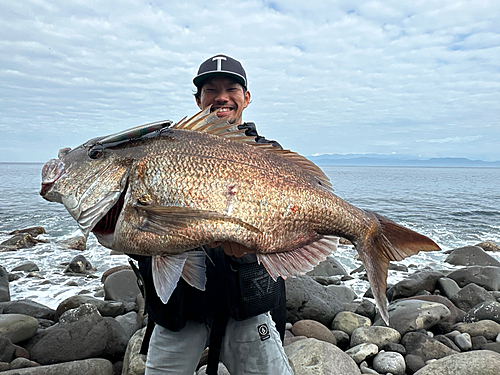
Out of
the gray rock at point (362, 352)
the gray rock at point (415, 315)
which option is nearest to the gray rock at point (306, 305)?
the gray rock at point (415, 315)

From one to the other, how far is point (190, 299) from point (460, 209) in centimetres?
2395

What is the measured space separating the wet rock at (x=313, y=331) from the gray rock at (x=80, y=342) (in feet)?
8.66

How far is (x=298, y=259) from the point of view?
2.39 metres

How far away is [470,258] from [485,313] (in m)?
5.83

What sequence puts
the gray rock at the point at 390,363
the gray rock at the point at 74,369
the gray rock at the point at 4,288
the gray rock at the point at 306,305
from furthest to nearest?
the gray rock at the point at 4,288 → the gray rock at the point at 306,305 → the gray rock at the point at 390,363 → the gray rock at the point at 74,369

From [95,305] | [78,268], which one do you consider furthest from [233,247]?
[78,268]

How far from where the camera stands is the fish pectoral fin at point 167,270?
214 cm

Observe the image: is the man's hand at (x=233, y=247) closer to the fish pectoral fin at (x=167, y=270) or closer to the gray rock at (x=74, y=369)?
the fish pectoral fin at (x=167, y=270)

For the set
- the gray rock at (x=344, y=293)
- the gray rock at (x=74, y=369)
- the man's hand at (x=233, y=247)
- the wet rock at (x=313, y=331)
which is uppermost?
the man's hand at (x=233, y=247)

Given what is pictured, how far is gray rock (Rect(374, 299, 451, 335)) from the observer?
593cm

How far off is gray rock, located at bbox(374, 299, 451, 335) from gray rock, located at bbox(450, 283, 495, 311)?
138 cm

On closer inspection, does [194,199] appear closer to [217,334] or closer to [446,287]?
[217,334]

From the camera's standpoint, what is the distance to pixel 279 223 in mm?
2258

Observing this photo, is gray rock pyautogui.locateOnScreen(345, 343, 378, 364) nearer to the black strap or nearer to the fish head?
the black strap
